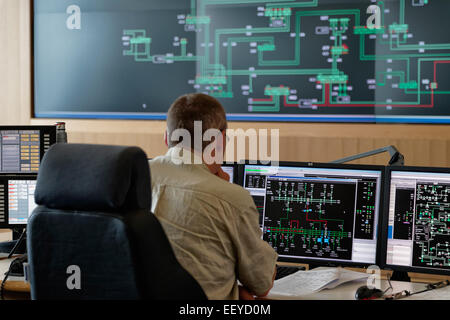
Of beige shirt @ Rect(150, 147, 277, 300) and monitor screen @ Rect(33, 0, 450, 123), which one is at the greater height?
monitor screen @ Rect(33, 0, 450, 123)

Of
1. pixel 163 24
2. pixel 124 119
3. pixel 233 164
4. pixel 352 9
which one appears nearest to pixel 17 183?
pixel 233 164

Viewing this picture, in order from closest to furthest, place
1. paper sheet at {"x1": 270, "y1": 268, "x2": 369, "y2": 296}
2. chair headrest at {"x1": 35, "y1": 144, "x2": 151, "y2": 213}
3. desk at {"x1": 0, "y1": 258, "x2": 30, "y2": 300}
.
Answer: chair headrest at {"x1": 35, "y1": 144, "x2": 151, "y2": 213} → paper sheet at {"x1": 270, "y1": 268, "x2": 369, "y2": 296} → desk at {"x1": 0, "y1": 258, "x2": 30, "y2": 300}

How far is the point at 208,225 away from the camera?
1.69m

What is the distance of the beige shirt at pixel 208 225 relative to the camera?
168 centimetres

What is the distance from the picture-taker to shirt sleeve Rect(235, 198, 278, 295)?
173 centimetres

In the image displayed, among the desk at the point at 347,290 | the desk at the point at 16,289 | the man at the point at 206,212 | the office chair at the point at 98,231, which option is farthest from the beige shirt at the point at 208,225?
the desk at the point at 16,289

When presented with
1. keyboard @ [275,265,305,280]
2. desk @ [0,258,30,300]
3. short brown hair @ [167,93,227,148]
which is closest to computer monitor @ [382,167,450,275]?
keyboard @ [275,265,305,280]

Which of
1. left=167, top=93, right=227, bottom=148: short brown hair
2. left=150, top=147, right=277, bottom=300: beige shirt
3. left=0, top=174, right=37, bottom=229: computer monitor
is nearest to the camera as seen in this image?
left=150, top=147, right=277, bottom=300: beige shirt

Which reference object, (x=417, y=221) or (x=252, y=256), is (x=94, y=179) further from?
(x=417, y=221)

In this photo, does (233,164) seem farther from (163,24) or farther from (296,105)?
(163,24)

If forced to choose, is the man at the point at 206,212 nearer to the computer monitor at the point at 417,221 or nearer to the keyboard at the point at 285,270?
the keyboard at the point at 285,270

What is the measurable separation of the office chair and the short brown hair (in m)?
0.31

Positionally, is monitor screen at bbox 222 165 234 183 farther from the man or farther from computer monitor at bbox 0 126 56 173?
computer monitor at bbox 0 126 56 173

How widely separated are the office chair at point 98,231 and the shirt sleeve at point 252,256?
0.79 feet
